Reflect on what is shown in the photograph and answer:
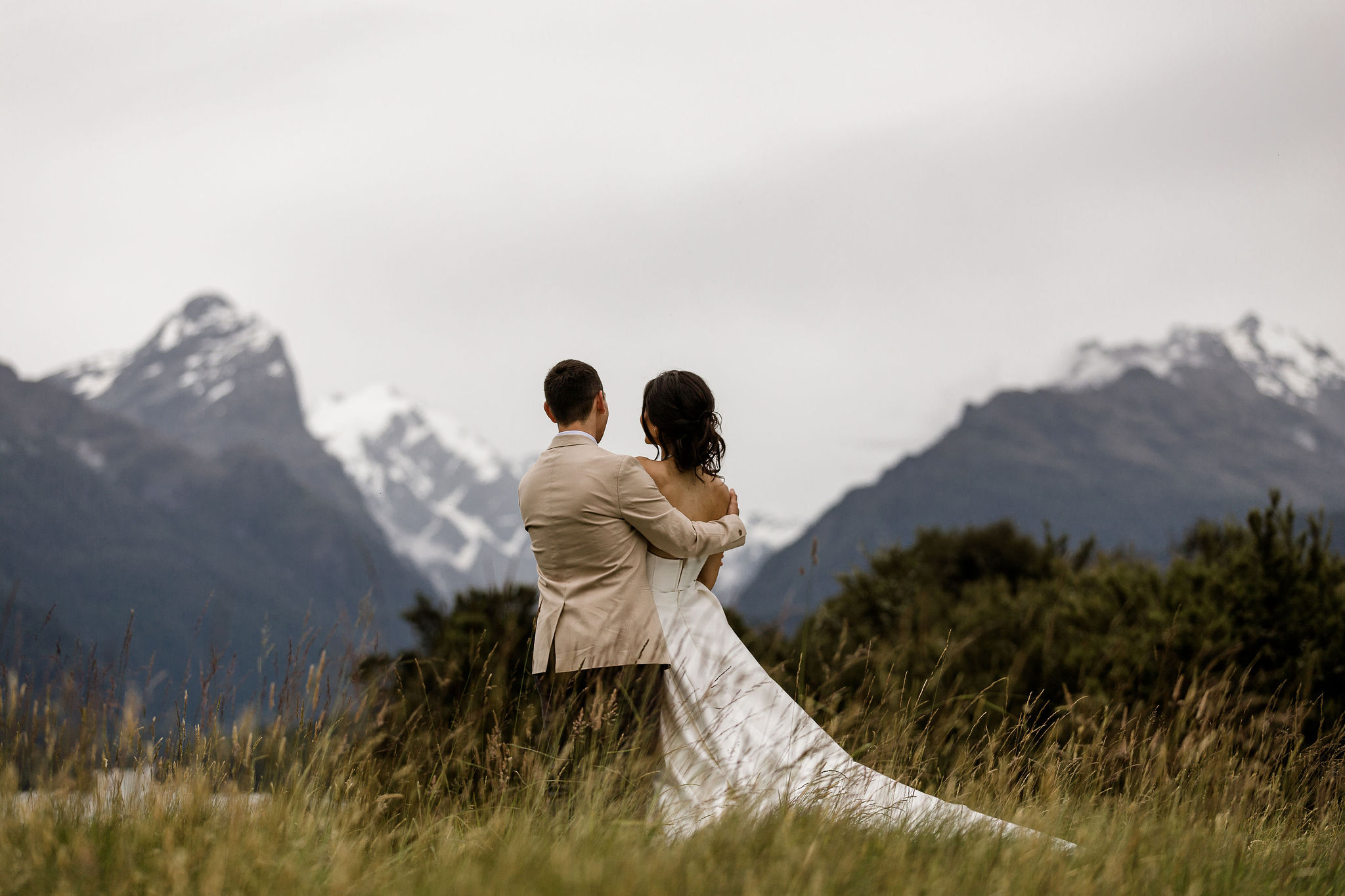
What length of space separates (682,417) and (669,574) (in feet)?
2.18

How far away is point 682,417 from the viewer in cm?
434

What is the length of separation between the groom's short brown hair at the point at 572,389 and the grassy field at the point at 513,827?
129 cm

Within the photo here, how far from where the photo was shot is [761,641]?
15.2m

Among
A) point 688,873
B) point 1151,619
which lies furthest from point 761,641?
point 688,873

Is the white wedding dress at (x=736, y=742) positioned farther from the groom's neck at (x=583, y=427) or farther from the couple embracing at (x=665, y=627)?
the groom's neck at (x=583, y=427)

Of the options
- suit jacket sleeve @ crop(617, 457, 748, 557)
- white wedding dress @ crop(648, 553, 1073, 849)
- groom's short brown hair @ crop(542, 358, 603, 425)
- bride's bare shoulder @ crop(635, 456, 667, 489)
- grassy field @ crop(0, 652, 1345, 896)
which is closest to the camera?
Answer: grassy field @ crop(0, 652, 1345, 896)

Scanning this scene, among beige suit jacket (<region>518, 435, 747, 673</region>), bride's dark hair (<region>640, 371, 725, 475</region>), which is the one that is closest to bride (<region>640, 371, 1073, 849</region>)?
bride's dark hair (<region>640, 371, 725, 475</region>)

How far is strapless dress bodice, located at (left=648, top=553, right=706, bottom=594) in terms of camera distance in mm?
4312

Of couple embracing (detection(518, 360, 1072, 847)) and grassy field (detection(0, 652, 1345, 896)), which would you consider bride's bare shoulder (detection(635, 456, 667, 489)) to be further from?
grassy field (detection(0, 652, 1345, 896))

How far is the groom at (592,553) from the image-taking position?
4055mm

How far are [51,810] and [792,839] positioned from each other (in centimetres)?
249

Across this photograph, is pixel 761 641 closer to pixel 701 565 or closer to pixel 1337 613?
pixel 1337 613

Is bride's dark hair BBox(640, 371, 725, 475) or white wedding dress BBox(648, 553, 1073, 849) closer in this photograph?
white wedding dress BBox(648, 553, 1073, 849)

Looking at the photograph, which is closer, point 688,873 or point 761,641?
point 688,873
